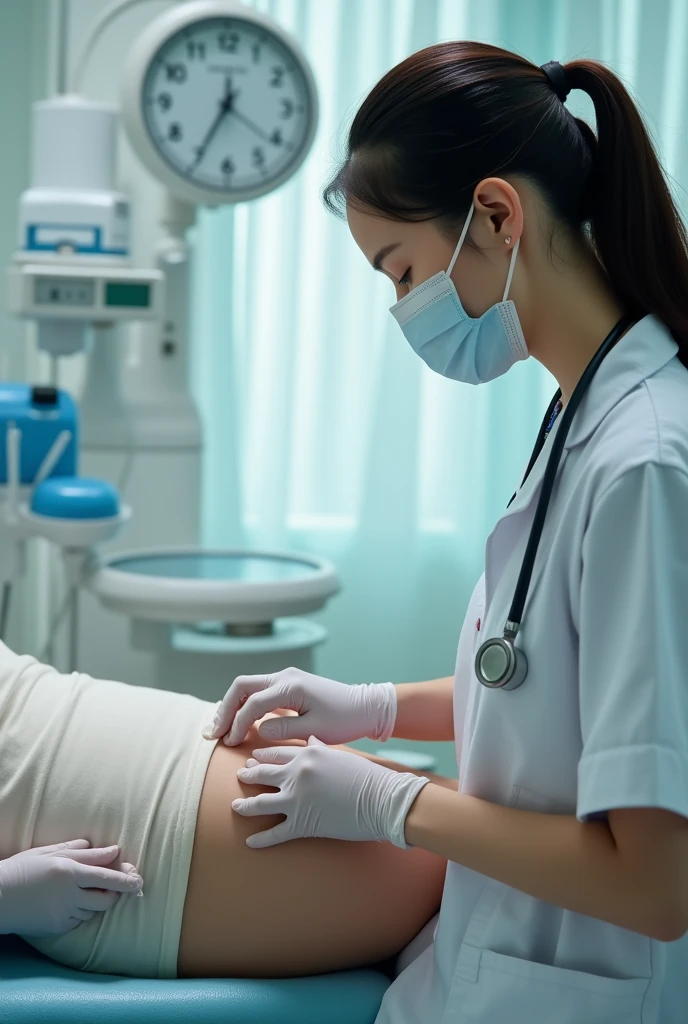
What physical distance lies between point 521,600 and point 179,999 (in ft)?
1.50

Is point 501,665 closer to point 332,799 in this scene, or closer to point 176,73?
point 332,799

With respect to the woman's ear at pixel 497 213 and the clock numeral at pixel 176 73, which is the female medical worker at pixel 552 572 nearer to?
the woman's ear at pixel 497 213

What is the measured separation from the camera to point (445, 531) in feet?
9.59

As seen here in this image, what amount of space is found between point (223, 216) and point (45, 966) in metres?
1.99

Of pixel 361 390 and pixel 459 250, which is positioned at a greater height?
pixel 459 250

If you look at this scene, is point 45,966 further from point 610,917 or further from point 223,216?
point 223,216

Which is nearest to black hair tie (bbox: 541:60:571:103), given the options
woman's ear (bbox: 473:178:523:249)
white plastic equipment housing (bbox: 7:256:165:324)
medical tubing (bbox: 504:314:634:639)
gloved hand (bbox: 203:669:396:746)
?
woman's ear (bbox: 473:178:523:249)

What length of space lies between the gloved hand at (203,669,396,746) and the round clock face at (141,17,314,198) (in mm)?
1275

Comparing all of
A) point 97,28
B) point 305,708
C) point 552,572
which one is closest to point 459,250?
point 552,572

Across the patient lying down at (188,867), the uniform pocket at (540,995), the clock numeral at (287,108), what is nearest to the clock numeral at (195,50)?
the clock numeral at (287,108)

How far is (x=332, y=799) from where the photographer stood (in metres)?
1.04

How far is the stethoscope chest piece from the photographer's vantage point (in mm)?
945

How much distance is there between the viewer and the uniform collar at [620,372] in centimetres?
97

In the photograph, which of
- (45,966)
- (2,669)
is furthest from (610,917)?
(2,669)
